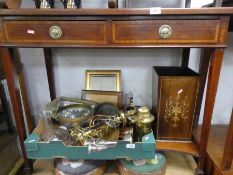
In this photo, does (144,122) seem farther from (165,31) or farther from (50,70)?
(50,70)

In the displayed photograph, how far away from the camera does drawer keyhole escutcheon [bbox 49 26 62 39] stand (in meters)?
0.66

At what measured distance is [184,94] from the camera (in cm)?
81

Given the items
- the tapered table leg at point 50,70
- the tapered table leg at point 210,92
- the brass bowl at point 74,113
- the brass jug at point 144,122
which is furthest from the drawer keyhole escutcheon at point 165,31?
the tapered table leg at point 50,70

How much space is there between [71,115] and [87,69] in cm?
30

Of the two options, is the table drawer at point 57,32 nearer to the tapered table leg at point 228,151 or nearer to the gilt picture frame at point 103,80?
the gilt picture frame at point 103,80

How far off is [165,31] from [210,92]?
28 cm

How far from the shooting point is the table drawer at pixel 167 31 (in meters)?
0.64

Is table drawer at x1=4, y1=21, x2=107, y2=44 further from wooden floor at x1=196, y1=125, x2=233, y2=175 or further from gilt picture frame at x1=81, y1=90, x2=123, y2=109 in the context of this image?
wooden floor at x1=196, y1=125, x2=233, y2=175

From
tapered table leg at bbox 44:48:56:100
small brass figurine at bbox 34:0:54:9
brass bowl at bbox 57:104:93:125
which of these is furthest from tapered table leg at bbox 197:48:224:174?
tapered table leg at bbox 44:48:56:100

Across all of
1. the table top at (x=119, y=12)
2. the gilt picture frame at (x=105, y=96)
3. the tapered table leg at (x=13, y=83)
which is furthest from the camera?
the gilt picture frame at (x=105, y=96)

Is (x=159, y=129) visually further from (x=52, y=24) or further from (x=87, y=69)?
(x=52, y=24)

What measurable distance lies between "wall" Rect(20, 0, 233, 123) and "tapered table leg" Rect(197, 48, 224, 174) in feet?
1.19

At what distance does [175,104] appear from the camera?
82 centimetres

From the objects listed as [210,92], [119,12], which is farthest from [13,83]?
[210,92]
